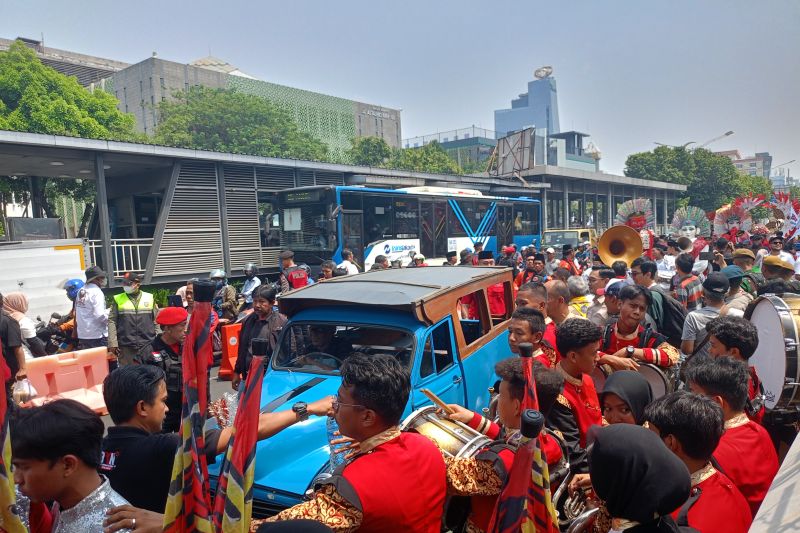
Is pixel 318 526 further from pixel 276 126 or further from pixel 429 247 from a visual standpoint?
pixel 276 126

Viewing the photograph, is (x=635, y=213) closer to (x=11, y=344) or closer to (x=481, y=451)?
(x=481, y=451)

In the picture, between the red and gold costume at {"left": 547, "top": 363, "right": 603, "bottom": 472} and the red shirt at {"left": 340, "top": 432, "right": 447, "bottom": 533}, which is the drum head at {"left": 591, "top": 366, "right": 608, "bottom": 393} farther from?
the red shirt at {"left": 340, "top": 432, "right": 447, "bottom": 533}

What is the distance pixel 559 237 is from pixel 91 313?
69.0 ft

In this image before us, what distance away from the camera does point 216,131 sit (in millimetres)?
44812

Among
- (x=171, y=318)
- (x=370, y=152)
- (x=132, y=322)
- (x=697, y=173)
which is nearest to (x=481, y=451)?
(x=171, y=318)

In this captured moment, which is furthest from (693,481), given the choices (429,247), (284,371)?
(429,247)

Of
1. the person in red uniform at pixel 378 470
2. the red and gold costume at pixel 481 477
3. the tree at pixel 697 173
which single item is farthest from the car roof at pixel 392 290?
the tree at pixel 697 173

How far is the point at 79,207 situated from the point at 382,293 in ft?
150

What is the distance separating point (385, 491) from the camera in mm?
1858

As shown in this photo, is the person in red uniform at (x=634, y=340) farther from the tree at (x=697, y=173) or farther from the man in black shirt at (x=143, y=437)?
the tree at (x=697, y=173)

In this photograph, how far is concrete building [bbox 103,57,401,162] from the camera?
193ft

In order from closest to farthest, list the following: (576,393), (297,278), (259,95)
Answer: (576,393)
(297,278)
(259,95)

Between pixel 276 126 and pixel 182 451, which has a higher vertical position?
pixel 276 126

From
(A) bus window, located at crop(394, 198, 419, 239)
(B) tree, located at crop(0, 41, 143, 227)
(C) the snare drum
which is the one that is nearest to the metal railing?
(A) bus window, located at crop(394, 198, 419, 239)
